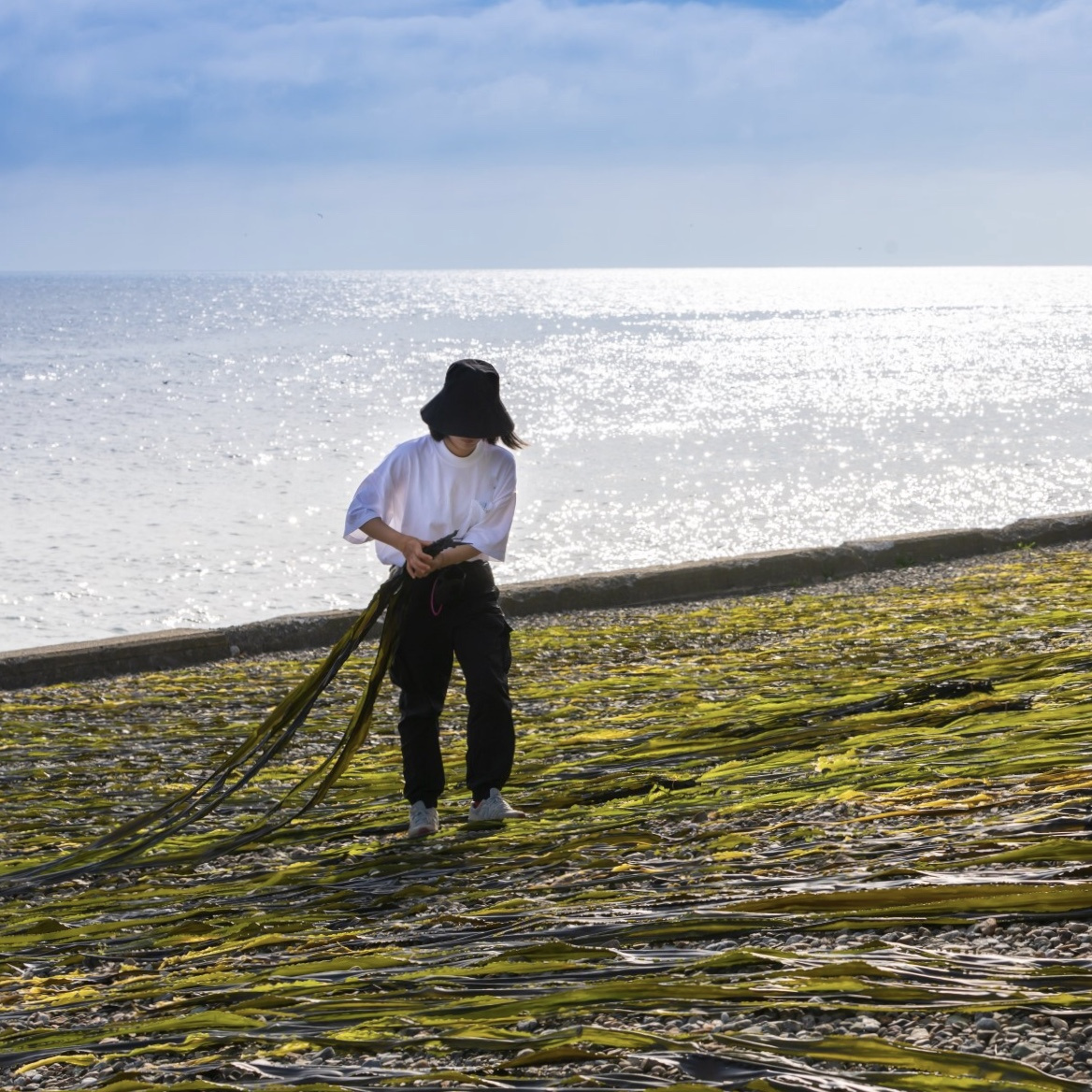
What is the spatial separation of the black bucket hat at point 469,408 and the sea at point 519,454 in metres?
14.0

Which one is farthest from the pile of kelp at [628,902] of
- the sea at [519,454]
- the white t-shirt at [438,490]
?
the sea at [519,454]

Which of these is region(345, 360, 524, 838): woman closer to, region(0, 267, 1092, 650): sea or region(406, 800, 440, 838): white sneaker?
region(406, 800, 440, 838): white sneaker

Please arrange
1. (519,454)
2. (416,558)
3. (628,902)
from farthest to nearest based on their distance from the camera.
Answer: (519,454), (416,558), (628,902)

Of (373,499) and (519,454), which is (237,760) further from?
(519,454)

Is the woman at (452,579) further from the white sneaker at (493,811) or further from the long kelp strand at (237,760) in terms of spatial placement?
the long kelp strand at (237,760)

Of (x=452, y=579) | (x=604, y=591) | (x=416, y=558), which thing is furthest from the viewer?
(x=604, y=591)

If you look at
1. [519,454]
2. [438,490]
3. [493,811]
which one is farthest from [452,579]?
[519,454]

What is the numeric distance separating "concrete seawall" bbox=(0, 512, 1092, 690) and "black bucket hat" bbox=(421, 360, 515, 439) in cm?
440

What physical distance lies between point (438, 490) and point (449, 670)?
23.0 inches

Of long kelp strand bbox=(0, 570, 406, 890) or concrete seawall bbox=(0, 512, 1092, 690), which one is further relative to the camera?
concrete seawall bbox=(0, 512, 1092, 690)

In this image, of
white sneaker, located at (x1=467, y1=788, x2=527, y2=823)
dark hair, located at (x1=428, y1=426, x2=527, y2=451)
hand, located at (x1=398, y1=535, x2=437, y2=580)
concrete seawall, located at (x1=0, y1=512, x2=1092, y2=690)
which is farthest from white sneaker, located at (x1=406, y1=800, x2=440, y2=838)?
concrete seawall, located at (x1=0, y1=512, x2=1092, y2=690)

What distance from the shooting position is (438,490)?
4.68m

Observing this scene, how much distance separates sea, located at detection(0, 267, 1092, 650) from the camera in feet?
73.3

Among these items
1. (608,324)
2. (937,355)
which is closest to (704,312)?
(608,324)
